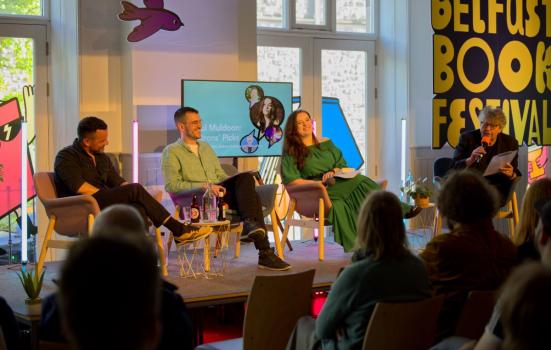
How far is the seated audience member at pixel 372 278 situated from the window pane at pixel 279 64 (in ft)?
17.1

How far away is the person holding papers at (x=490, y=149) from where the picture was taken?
21.8ft

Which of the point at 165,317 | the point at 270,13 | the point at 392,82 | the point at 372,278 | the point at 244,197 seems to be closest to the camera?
the point at 165,317

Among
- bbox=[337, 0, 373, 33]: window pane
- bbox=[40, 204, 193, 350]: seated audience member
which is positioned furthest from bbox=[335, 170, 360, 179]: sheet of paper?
bbox=[40, 204, 193, 350]: seated audience member

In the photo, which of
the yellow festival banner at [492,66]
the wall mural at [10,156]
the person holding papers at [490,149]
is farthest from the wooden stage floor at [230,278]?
the yellow festival banner at [492,66]

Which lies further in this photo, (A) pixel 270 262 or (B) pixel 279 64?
(B) pixel 279 64

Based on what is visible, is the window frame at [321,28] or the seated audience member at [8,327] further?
the window frame at [321,28]

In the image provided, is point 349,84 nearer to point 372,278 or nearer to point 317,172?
point 317,172

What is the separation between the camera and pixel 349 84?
28.3 feet

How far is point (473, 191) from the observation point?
3.17 metres

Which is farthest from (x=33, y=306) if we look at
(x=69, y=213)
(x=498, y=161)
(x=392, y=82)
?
(x=392, y=82)

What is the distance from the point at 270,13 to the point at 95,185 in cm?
336

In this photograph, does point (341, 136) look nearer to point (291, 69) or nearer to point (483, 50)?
point (291, 69)

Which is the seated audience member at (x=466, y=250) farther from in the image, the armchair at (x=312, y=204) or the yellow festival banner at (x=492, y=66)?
the yellow festival banner at (x=492, y=66)

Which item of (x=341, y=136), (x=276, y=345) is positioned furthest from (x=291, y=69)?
(x=276, y=345)
